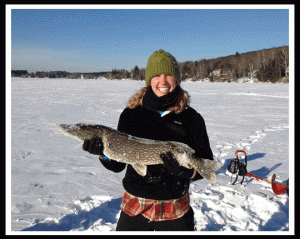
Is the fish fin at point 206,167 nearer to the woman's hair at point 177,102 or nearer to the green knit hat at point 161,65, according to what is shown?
the woman's hair at point 177,102

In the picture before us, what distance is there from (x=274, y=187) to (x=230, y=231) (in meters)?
1.51

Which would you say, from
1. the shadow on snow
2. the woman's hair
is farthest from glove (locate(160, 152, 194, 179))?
the shadow on snow

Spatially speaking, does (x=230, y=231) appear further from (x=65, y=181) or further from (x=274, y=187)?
(x=65, y=181)

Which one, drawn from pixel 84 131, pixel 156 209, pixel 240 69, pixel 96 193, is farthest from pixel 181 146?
pixel 240 69

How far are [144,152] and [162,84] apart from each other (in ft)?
2.44

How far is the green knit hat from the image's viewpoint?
2.17 metres

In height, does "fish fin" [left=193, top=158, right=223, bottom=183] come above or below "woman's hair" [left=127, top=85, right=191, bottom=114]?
below

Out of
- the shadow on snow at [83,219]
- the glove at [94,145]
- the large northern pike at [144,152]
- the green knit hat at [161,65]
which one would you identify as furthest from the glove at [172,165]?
the shadow on snow at [83,219]

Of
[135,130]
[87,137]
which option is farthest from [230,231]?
[87,137]

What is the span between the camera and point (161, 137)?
7.12ft

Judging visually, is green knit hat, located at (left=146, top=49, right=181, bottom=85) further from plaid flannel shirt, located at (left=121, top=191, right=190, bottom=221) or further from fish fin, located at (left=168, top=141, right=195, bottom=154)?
plaid flannel shirt, located at (left=121, top=191, right=190, bottom=221)

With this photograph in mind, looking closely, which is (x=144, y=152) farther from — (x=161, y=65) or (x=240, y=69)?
(x=240, y=69)

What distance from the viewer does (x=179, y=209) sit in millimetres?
1973

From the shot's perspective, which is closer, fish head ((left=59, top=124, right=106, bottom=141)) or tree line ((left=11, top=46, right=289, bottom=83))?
fish head ((left=59, top=124, right=106, bottom=141))
